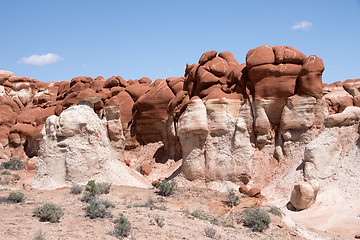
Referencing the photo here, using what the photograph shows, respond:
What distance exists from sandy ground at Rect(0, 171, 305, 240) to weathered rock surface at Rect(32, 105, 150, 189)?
226 centimetres

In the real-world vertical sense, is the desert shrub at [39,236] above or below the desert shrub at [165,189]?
above

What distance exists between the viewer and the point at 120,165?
61.7ft

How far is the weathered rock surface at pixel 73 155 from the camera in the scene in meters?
17.0

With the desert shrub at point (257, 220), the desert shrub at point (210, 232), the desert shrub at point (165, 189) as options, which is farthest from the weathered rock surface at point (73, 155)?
the desert shrub at point (210, 232)

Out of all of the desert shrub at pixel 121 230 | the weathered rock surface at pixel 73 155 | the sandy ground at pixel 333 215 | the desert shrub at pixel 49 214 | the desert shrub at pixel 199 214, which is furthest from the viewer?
the weathered rock surface at pixel 73 155

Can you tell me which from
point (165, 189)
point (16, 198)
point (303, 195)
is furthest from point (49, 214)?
point (303, 195)

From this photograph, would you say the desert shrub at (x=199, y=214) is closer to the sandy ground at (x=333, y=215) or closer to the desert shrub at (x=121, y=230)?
the desert shrub at (x=121, y=230)

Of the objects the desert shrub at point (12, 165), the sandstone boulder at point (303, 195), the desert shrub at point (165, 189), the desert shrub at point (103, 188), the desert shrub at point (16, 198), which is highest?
the desert shrub at point (16, 198)

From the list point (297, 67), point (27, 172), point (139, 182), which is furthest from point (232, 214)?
point (27, 172)

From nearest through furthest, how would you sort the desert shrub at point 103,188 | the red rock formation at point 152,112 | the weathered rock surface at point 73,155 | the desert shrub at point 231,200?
the desert shrub at point 103,188 → the desert shrub at point 231,200 → the weathered rock surface at point 73,155 → the red rock formation at point 152,112

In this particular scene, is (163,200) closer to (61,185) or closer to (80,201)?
(80,201)

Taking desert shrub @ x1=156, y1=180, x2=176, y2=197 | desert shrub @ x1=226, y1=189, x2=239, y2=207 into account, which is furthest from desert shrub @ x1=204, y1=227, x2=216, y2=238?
desert shrub @ x1=156, y1=180, x2=176, y2=197

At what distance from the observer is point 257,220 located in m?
12.9

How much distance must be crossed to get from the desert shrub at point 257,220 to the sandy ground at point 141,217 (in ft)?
0.61
